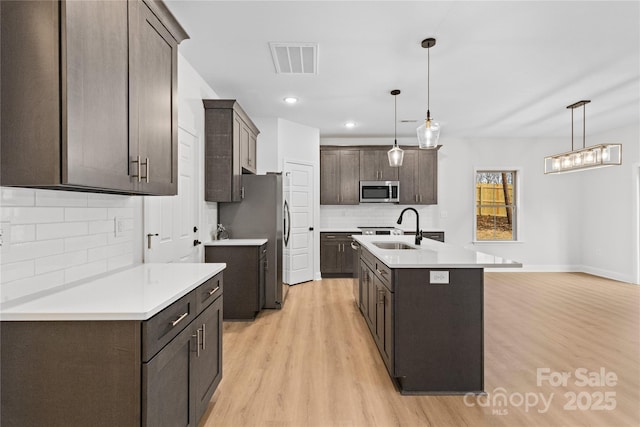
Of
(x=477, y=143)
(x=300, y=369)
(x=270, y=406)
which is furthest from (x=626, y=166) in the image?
(x=270, y=406)

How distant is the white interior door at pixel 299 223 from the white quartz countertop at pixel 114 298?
3579mm

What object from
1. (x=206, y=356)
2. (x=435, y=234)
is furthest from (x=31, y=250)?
(x=435, y=234)

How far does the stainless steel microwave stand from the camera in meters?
6.58

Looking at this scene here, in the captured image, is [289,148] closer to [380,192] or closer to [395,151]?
[380,192]

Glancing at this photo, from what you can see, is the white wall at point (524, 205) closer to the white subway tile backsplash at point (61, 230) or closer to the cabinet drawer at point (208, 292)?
the cabinet drawer at point (208, 292)

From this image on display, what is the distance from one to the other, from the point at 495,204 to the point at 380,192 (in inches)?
97.7

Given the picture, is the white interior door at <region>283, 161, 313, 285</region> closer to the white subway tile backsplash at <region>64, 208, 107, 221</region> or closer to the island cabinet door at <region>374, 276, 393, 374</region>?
the island cabinet door at <region>374, 276, 393, 374</region>

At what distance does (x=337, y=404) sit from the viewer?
2209 millimetres

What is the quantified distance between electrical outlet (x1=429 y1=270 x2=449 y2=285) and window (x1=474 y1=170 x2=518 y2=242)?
17.2ft

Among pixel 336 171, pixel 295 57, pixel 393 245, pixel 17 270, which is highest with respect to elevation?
pixel 295 57

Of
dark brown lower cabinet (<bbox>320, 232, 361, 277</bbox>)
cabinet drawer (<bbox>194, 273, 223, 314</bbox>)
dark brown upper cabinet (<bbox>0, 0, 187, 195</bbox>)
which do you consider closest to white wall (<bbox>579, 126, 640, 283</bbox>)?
dark brown lower cabinet (<bbox>320, 232, 361, 277</bbox>)

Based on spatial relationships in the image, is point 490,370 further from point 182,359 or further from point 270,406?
point 182,359

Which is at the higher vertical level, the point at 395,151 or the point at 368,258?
the point at 395,151

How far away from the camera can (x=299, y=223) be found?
19.1 feet
